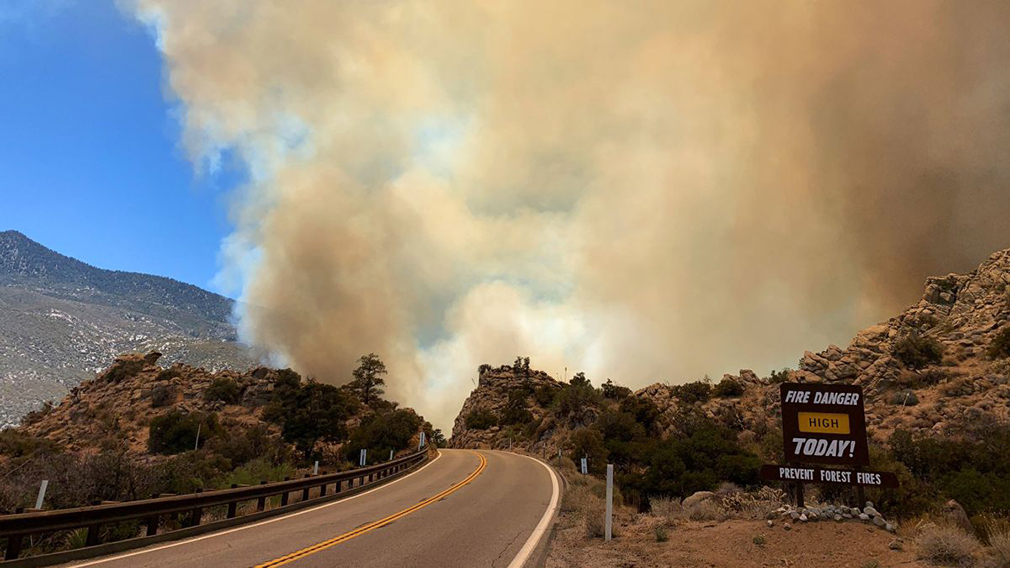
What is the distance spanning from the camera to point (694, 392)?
59625 millimetres

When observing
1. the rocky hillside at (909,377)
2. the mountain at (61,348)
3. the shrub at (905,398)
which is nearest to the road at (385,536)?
the rocky hillside at (909,377)

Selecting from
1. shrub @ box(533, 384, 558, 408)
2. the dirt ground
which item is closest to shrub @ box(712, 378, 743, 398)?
shrub @ box(533, 384, 558, 408)

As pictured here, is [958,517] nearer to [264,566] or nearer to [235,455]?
[264,566]

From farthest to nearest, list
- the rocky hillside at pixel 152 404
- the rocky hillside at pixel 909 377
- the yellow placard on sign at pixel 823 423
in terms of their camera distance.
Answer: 1. the rocky hillside at pixel 152 404
2. the rocky hillside at pixel 909 377
3. the yellow placard on sign at pixel 823 423

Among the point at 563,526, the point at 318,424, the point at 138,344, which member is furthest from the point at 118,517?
the point at 138,344

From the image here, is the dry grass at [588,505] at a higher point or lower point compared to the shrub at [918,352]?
lower

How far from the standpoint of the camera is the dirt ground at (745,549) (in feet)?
25.1

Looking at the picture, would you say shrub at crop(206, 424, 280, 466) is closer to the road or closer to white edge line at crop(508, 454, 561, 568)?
the road

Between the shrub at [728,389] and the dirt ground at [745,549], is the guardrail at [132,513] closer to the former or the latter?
the dirt ground at [745,549]

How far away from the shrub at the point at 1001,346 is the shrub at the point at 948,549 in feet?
154

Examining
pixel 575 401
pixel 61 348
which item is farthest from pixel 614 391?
pixel 61 348

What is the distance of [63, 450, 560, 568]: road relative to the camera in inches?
313

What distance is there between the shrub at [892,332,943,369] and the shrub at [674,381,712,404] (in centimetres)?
1946

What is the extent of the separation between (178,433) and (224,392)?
1835 cm
